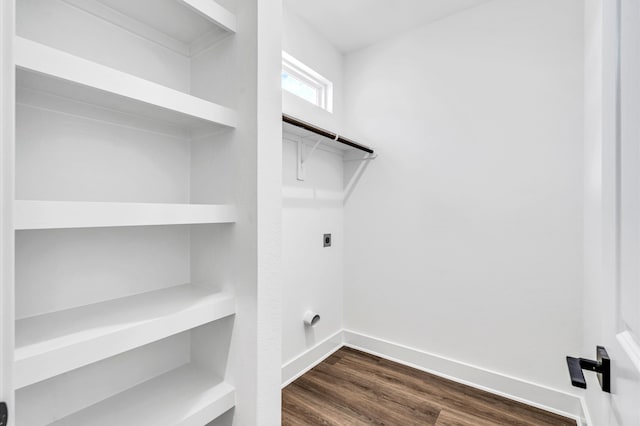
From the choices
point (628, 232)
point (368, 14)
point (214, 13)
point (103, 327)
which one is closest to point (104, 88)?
point (214, 13)

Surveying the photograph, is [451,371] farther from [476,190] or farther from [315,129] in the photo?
[315,129]

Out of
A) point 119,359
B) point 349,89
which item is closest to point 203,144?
point 119,359

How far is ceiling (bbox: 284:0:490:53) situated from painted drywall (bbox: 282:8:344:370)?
0.09 metres

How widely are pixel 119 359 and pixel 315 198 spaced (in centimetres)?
150

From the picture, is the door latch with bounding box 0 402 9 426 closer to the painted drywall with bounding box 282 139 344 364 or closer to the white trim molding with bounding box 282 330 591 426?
the painted drywall with bounding box 282 139 344 364

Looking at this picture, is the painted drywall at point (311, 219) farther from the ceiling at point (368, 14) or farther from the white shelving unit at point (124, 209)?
the white shelving unit at point (124, 209)

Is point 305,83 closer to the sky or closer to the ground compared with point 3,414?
closer to the sky

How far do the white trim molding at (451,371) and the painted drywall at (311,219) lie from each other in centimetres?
9

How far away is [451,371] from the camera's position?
196 cm

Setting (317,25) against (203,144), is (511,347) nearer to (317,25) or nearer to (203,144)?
(203,144)

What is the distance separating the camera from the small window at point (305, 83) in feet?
6.63

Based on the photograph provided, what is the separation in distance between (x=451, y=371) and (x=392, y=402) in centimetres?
55

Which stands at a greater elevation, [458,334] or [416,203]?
[416,203]

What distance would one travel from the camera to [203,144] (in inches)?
44.1
